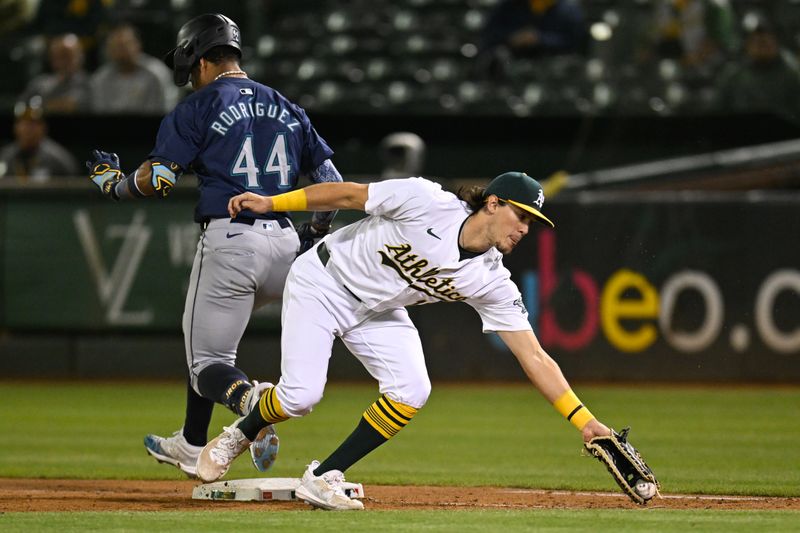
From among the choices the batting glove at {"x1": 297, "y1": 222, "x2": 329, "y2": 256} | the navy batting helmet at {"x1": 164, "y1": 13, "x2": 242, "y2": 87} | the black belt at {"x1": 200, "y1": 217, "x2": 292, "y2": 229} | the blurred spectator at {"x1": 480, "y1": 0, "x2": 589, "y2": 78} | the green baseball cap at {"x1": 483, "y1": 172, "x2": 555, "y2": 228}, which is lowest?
the blurred spectator at {"x1": 480, "y1": 0, "x2": 589, "y2": 78}

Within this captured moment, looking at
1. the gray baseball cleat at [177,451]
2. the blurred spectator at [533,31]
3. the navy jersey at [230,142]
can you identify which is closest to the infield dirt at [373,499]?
the gray baseball cleat at [177,451]

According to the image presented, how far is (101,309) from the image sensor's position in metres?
12.1

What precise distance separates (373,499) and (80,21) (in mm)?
10317

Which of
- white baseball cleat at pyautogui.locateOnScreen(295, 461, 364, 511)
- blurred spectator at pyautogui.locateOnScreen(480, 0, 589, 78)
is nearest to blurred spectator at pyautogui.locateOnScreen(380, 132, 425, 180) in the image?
blurred spectator at pyautogui.locateOnScreen(480, 0, 589, 78)

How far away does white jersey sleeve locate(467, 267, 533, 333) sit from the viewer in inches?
217

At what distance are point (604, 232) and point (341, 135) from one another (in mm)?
3613

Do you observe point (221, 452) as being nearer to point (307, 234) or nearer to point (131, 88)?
point (307, 234)

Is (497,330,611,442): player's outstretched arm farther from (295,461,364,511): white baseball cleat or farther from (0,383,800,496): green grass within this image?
(0,383,800,496): green grass

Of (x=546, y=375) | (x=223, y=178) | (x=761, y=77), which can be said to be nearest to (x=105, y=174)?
(x=223, y=178)

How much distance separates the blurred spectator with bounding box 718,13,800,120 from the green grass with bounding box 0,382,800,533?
3.05m

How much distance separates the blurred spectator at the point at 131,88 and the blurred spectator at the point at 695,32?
4968mm

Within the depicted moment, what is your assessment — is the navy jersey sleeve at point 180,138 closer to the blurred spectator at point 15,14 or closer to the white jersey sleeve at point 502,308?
the white jersey sleeve at point 502,308

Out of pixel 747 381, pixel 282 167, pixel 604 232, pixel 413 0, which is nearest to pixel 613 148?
pixel 604 232

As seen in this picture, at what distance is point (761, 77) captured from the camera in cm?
1302
